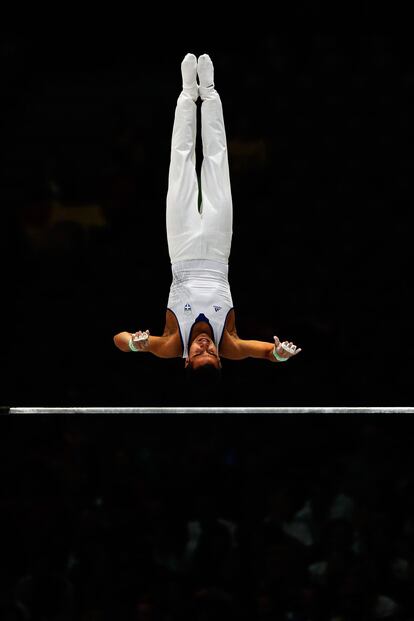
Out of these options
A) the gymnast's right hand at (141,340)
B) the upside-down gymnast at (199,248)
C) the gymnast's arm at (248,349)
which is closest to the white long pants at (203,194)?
the upside-down gymnast at (199,248)

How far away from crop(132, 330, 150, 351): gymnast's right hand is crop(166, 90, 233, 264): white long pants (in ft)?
2.52

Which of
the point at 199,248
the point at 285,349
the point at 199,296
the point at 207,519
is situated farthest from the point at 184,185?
the point at 207,519

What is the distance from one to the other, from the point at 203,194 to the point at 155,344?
3.93ft

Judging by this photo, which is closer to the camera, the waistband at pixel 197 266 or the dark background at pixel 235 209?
the waistband at pixel 197 266

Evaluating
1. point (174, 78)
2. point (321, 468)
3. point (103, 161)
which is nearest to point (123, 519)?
point (321, 468)

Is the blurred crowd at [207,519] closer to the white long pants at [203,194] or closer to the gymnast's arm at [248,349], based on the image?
the gymnast's arm at [248,349]

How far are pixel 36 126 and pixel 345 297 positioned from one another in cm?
348

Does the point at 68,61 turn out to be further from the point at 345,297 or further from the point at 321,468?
the point at 321,468

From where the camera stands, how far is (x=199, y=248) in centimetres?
774

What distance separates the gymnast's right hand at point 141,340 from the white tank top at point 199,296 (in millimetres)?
342

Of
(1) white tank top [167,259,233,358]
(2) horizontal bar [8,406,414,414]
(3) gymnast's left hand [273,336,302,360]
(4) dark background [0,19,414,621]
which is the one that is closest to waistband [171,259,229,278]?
(1) white tank top [167,259,233,358]

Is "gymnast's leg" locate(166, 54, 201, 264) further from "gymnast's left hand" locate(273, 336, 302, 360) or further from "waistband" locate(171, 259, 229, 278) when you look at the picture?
"gymnast's left hand" locate(273, 336, 302, 360)

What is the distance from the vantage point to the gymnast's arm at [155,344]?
743 centimetres

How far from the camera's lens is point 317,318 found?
31.9 ft
